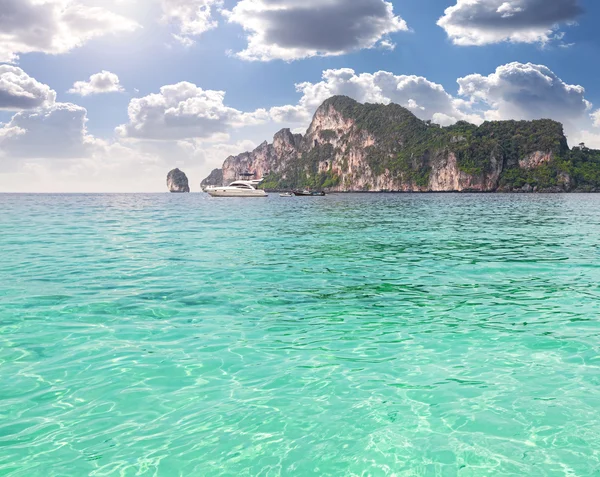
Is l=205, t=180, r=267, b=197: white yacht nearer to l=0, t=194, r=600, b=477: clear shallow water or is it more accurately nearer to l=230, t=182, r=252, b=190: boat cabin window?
l=230, t=182, r=252, b=190: boat cabin window

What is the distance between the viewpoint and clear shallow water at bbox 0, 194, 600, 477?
5364 mm

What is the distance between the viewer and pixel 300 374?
753 centimetres

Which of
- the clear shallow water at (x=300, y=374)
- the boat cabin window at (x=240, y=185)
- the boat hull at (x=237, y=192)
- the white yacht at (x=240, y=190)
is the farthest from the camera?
the boat cabin window at (x=240, y=185)

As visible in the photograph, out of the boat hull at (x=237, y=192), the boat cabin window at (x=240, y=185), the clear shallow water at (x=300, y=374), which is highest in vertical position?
the boat cabin window at (x=240, y=185)

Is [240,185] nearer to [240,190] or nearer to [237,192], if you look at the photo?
[237,192]

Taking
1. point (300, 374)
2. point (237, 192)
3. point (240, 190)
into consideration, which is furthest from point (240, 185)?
point (300, 374)

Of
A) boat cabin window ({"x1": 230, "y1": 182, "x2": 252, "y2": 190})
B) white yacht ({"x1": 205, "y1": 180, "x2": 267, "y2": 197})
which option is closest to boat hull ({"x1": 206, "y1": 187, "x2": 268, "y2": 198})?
white yacht ({"x1": 205, "y1": 180, "x2": 267, "y2": 197})

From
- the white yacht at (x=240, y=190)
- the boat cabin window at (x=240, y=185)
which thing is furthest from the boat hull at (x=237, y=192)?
the boat cabin window at (x=240, y=185)

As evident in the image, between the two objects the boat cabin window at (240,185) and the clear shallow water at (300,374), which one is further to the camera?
the boat cabin window at (240,185)

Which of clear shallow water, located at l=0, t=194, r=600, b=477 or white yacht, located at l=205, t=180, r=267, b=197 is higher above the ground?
white yacht, located at l=205, t=180, r=267, b=197

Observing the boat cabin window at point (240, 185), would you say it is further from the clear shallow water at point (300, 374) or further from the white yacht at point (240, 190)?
the clear shallow water at point (300, 374)

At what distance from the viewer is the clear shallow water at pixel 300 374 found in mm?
5364

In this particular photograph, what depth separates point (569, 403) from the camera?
6.54 m

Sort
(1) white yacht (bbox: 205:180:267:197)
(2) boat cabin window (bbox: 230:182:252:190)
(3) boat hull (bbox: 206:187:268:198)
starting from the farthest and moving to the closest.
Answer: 1. (2) boat cabin window (bbox: 230:182:252:190)
2. (1) white yacht (bbox: 205:180:267:197)
3. (3) boat hull (bbox: 206:187:268:198)
